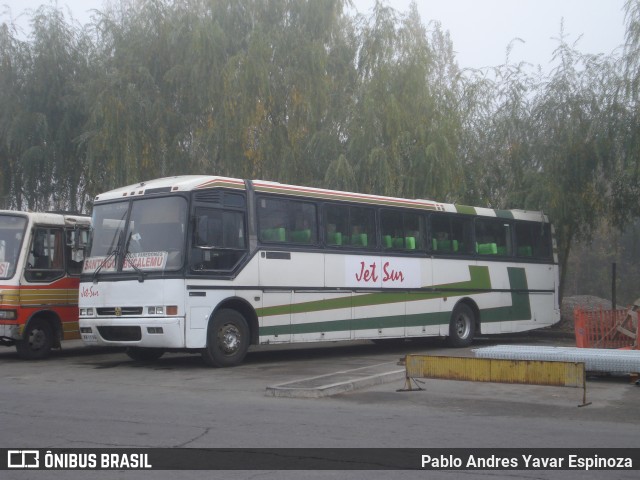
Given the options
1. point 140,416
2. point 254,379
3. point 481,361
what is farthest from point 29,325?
point 481,361

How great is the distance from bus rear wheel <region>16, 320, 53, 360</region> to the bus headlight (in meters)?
0.54

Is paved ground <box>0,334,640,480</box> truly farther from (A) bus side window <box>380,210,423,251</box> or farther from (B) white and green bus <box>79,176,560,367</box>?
(A) bus side window <box>380,210,423,251</box>

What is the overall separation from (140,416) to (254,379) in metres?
4.13

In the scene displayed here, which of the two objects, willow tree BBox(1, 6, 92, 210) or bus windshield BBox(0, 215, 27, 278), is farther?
willow tree BBox(1, 6, 92, 210)

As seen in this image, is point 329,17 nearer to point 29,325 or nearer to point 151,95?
point 151,95

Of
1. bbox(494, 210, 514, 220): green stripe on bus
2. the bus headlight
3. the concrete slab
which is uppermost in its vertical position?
bbox(494, 210, 514, 220): green stripe on bus

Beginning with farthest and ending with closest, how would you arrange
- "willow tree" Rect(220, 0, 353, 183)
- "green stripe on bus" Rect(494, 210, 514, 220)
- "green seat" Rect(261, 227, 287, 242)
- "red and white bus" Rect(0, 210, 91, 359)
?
"willow tree" Rect(220, 0, 353, 183), "green stripe on bus" Rect(494, 210, 514, 220), "red and white bus" Rect(0, 210, 91, 359), "green seat" Rect(261, 227, 287, 242)

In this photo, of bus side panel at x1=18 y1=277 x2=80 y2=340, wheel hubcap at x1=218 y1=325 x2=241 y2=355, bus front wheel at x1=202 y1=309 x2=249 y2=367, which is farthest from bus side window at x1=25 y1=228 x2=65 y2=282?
wheel hubcap at x1=218 y1=325 x2=241 y2=355

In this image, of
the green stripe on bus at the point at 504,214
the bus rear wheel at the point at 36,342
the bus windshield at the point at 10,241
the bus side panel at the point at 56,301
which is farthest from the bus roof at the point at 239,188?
the bus rear wheel at the point at 36,342

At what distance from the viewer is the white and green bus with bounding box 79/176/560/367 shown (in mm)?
14750

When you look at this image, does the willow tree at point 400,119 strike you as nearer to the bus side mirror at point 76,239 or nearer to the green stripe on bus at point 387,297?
the green stripe on bus at point 387,297

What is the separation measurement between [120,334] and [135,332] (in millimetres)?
414

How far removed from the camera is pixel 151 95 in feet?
79.7

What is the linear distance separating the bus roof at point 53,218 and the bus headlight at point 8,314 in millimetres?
1885
